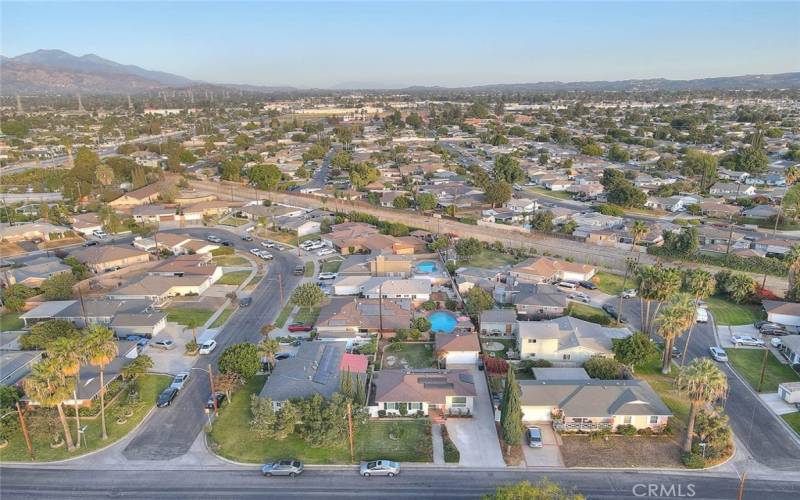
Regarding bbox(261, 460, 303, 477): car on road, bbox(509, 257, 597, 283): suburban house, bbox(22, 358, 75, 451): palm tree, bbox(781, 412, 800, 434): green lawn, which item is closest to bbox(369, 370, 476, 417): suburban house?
bbox(261, 460, 303, 477): car on road

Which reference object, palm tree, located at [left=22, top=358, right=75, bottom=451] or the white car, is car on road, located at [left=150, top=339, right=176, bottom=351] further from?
palm tree, located at [left=22, top=358, right=75, bottom=451]

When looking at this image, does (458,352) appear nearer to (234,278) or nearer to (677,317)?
(677,317)

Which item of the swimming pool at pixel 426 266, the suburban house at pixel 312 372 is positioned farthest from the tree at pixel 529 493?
the swimming pool at pixel 426 266

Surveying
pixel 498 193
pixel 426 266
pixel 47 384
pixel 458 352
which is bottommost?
pixel 458 352

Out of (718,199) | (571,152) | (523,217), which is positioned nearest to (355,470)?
(523,217)

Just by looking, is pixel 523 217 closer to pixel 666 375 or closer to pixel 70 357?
pixel 666 375

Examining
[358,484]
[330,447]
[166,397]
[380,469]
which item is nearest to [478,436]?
[380,469]

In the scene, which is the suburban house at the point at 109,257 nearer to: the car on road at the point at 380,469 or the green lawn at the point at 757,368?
the car on road at the point at 380,469
